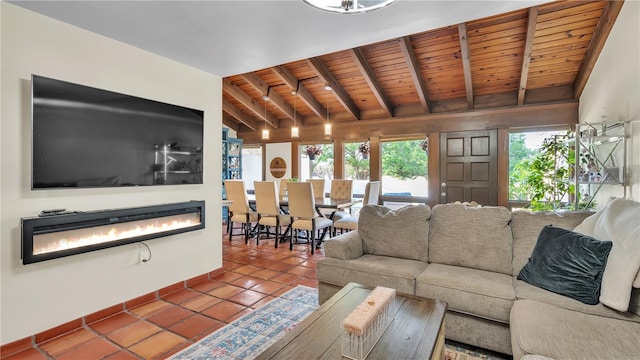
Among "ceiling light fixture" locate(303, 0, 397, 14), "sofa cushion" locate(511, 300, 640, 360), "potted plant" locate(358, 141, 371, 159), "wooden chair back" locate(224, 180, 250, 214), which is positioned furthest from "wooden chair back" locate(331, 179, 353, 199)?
"ceiling light fixture" locate(303, 0, 397, 14)

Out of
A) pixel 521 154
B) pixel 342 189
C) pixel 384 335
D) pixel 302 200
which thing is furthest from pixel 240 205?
pixel 521 154

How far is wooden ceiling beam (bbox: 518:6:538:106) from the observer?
3.23 m

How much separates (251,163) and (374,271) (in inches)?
250

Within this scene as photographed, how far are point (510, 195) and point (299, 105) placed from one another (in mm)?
4438

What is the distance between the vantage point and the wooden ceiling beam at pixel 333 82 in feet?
16.0

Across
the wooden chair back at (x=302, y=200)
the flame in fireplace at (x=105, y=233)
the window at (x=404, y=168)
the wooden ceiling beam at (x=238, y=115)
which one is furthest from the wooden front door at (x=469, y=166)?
the wooden ceiling beam at (x=238, y=115)

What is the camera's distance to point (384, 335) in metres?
1.45

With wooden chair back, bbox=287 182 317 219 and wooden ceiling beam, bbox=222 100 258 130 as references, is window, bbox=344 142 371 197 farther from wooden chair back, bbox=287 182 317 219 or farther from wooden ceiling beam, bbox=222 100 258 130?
wooden ceiling beam, bbox=222 100 258 130

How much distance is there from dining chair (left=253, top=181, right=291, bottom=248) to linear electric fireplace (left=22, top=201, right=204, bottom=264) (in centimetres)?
173

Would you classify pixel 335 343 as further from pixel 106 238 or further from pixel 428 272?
pixel 106 238

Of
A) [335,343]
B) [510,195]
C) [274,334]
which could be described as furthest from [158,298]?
[510,195]

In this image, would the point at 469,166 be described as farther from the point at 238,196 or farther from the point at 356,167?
the point at 238,196

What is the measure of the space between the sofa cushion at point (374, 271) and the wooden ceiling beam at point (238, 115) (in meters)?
5.61

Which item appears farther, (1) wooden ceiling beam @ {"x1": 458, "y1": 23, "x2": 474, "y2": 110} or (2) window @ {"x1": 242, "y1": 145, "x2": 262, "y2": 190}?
(2) window @ {"x1": 242, "y1": 145, "x2": 262, "y2": 190}
